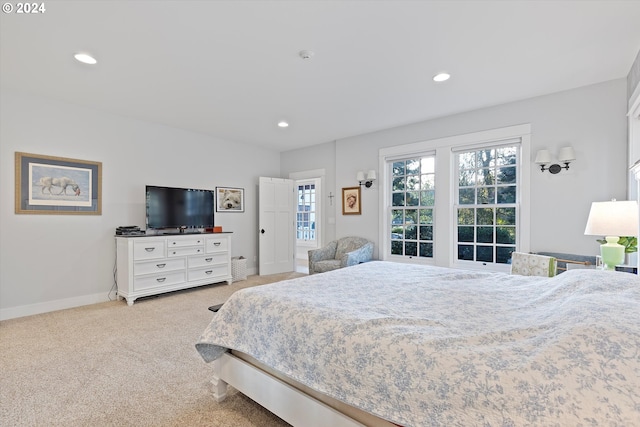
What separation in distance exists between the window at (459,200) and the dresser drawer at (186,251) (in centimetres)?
297

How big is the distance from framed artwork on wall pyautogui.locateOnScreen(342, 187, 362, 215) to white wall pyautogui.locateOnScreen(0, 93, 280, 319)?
246cm

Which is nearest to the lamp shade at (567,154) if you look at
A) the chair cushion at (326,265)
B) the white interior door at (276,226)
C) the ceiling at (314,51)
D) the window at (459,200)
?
the window at (459,200)

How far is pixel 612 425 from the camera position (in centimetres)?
80

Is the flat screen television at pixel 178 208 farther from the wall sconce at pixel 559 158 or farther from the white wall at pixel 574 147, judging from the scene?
the wall sconce at pixel 559 158

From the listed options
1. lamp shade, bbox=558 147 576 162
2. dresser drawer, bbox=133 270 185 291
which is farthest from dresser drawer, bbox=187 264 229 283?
lamp shade, bbox=558 147 576 162

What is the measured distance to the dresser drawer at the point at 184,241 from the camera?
14.4 feet

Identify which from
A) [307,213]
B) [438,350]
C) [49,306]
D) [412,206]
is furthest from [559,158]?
[49,306]

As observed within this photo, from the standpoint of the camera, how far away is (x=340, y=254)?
5105 millimetres

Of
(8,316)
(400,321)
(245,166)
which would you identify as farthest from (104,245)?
(400,321)

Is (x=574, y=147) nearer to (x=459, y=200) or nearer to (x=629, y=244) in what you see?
(x=629, y=244)

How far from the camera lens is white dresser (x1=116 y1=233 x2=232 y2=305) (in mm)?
4020

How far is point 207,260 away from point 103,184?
181cm

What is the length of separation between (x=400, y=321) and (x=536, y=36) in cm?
254

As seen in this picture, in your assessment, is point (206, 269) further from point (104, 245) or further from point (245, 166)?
point (245, 166)
